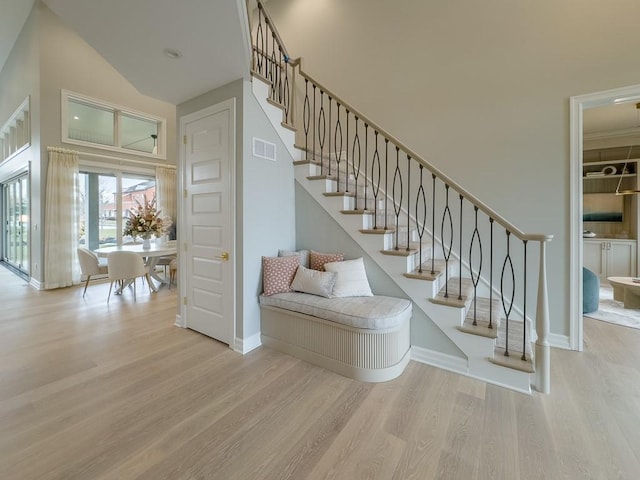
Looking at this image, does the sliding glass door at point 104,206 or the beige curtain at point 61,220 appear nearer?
the beige curtain at point 61,220

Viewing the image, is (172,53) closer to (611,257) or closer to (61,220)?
(61,220)

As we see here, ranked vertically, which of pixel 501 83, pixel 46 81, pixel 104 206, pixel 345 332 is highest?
pixel 46 81

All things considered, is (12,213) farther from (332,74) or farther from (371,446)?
(371,446)

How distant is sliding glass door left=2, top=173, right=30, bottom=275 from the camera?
20.0ft

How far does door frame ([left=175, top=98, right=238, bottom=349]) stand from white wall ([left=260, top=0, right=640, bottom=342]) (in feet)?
6.79

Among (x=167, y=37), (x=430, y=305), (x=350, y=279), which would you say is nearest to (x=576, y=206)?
(x=430, y=305)

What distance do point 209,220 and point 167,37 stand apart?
1622 millimetres

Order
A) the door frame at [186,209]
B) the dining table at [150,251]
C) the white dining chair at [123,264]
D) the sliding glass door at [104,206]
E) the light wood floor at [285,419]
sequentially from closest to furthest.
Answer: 1. the light wood floor at [285,419]
2. the door frame at [186,209]
3. the white dining chair at [123,264]
4. the dining table at [150,251]
5. the sliding glass door at [104,206]

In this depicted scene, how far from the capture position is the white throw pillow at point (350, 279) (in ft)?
8.91

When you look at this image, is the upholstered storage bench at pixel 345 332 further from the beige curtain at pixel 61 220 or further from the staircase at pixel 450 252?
the beige curtain at pixel 61 220

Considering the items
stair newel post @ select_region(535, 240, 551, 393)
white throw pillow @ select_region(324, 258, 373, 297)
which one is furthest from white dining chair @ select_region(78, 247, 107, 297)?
stair newel post @ select_region(535, 240, 551, 393)

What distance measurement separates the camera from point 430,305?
2537 millimetres

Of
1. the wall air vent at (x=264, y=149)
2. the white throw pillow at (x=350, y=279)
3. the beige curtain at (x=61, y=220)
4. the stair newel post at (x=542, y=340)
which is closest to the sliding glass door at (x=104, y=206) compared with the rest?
the beige curtain at (x=61, y=220)

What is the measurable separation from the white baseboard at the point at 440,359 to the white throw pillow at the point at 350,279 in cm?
67
